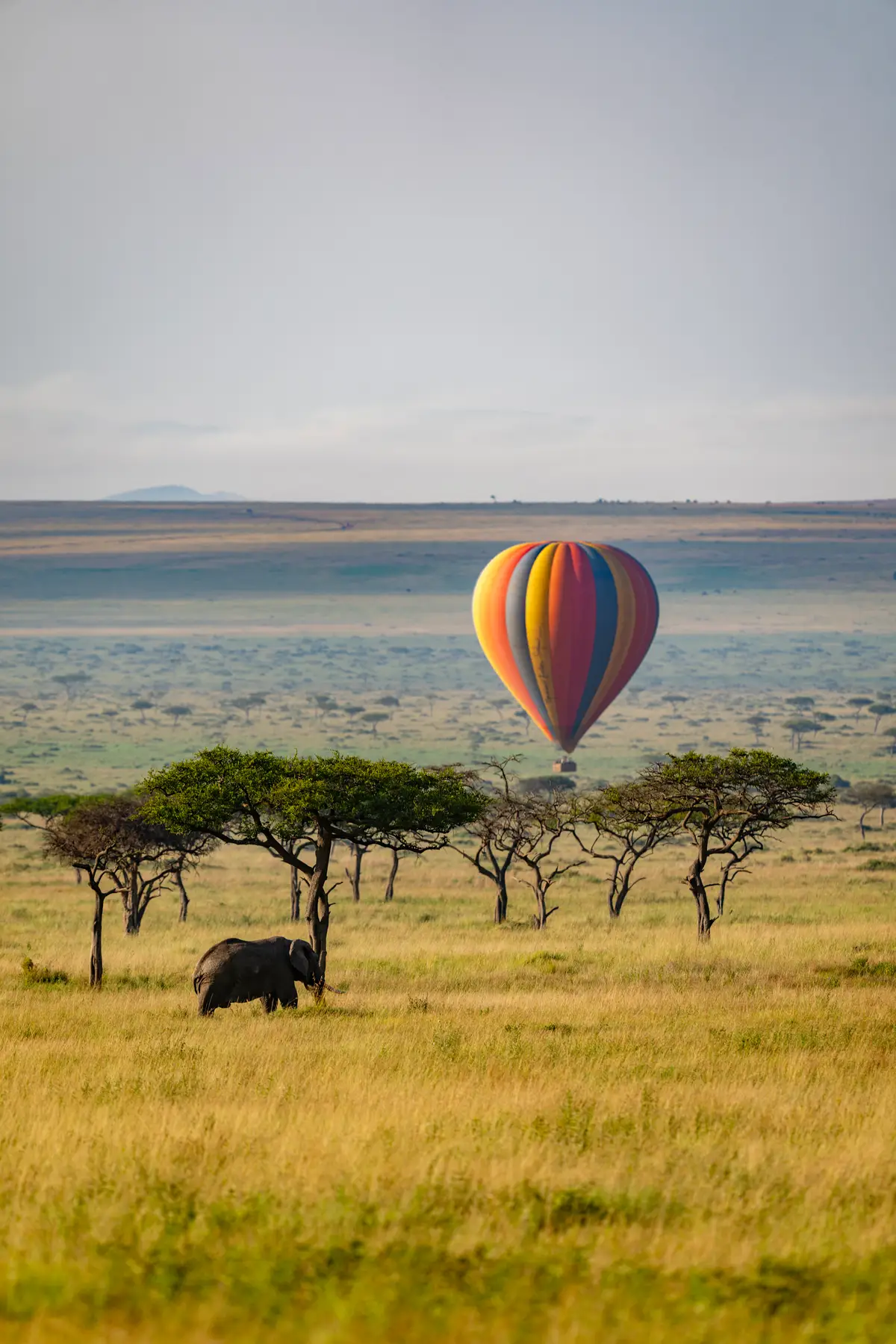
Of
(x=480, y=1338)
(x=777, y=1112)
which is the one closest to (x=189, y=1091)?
(x=777, y=1112)

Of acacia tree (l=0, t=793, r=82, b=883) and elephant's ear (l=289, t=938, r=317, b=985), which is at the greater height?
elephant's ear (l=289, t=938, r=317, b=985)

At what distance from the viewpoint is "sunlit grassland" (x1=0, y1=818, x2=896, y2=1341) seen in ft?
26.0

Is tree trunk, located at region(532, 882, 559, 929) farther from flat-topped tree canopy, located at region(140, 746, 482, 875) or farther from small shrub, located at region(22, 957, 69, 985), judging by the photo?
small shrub, located at region(22, 957, 69, 985)

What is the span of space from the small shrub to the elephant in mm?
4924

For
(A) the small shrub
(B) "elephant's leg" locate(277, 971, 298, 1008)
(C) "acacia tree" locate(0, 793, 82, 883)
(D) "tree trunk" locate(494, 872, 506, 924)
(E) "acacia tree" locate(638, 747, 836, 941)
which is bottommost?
(D) "tree trunk" locate(494, 872, 506, 924)

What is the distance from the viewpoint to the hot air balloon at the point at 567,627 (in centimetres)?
7169

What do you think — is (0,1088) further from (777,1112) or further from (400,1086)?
(777,1112)

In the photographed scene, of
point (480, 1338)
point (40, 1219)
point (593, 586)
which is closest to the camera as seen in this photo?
point (480, 1338)

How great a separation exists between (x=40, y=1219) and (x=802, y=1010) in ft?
45.4

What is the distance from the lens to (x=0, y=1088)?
14000 mm

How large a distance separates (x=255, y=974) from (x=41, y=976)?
6.27 m

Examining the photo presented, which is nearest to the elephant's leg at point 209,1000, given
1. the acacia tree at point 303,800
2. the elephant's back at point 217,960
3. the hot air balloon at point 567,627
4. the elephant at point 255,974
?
the elephant at point 255,974

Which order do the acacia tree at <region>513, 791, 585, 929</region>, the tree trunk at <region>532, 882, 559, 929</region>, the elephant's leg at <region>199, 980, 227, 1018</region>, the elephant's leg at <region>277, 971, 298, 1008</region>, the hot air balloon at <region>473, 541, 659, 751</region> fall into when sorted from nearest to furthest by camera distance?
1. the elephant's leg at <region>199, 980, 227, 1018</region>
2. the elephant's leg at <region>277, 971, 298, 1008</region>
3. the tree trunk at <region>532, 882, 559, 929</region>
4. the acacia tree at <region>513, 791, 585, 929</region>
5. the hot air balloon at <region>473, 541, 659, 751</region>

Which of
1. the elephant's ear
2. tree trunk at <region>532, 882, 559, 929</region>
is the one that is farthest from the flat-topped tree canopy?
tree trunk at <region>532, 882, 559, 929</region>
